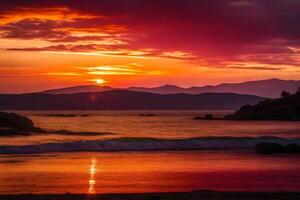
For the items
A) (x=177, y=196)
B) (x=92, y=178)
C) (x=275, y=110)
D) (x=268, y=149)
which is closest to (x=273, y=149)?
(x=268, y=149)

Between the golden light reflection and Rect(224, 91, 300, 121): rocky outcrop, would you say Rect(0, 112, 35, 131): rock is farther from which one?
Rect(224, 91, 300, 121): rocky outcrop

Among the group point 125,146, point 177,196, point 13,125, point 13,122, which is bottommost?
point 125,146

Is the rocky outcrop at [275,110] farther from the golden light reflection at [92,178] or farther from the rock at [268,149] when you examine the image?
the golden light reflection at [92,178]

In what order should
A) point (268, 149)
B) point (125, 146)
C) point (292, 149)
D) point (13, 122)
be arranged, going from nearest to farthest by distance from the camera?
point (268, 149) < point (292, 149) < point (125, 146) < point (13, 122)

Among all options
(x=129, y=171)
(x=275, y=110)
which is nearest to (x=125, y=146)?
(x=129, y=171)

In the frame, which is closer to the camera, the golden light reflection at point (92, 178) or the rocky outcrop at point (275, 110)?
the golden light reflection at point (92, 178)

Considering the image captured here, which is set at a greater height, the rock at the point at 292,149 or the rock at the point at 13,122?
the rock at the point at 13,122

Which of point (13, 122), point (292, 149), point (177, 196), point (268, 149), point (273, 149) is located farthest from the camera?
point (13, 122)

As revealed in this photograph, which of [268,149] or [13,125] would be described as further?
[13,125]

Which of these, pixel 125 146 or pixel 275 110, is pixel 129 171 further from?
pixel 275 110

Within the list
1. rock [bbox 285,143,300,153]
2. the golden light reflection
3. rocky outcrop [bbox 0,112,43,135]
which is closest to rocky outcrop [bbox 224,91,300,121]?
rocky outcrop [bbox 0,112,43,135]

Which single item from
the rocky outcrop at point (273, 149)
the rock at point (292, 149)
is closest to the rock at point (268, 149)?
the rocky outcrop at point (273, 149)

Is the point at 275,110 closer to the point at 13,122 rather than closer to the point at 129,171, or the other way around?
the point at 13,122

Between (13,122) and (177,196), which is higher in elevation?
(13,122)
